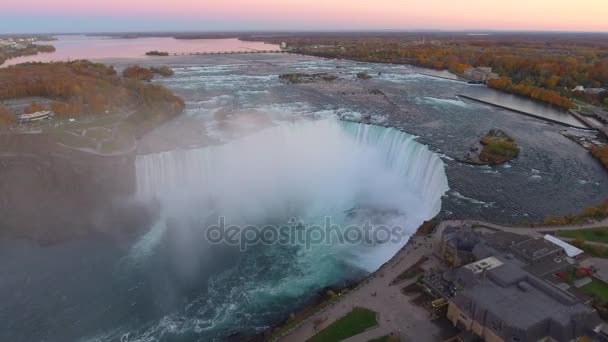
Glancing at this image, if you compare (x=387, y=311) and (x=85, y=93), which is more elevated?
(x=85, y=93)

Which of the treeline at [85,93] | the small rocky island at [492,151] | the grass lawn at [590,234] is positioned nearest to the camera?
the grass lawn at [590,234]

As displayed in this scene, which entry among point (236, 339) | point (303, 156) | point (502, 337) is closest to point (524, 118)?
point (303, 156)

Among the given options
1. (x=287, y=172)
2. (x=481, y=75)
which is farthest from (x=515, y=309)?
(x=481, y=75)

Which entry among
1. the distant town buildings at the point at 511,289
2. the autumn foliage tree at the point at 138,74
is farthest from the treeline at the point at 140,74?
the distant town buildings at the point at 511,289

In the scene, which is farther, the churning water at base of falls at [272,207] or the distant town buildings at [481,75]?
the distant town buildings at [481,75]

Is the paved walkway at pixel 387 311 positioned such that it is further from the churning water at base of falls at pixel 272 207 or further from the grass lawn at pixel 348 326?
the churning water at base of falls at pixel 272 207

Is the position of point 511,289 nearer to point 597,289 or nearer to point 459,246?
point 459,246
